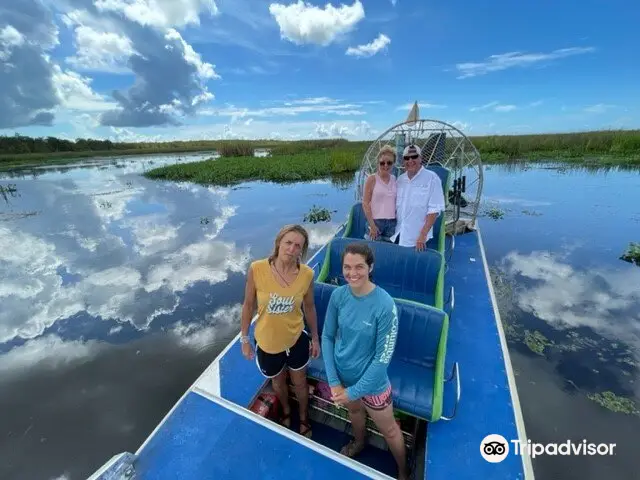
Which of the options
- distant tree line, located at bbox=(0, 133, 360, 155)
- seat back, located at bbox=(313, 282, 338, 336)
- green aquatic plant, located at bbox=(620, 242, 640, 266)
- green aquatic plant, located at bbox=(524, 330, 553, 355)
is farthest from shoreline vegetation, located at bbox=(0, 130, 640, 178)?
seat back, located at bbox=(313, 282, 338, 336)

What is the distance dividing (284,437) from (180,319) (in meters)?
3.73

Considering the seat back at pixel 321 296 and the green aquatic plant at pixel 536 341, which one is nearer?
the seat back at pixel 321 296

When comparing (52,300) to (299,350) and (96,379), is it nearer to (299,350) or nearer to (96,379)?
(96,379)

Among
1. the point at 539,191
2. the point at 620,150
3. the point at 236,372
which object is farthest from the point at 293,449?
the point at 620,150

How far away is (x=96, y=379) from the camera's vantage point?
13.1 feet

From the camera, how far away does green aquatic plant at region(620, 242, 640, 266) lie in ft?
21.8

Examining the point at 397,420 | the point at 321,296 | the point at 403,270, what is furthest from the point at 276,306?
Result: the point at 403,270

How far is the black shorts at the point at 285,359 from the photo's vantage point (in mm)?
2301

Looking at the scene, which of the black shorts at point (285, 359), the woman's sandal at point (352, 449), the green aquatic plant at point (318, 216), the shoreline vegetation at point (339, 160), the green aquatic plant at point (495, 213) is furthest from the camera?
the shoreline vegetation at point (339, 160)

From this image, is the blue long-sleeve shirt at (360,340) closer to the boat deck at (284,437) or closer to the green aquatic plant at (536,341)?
the boat deck at (284,437)

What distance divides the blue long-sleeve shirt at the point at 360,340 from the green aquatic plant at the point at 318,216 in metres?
8.88

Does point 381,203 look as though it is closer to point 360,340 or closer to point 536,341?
point 360,340

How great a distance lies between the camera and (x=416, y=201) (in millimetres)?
3838

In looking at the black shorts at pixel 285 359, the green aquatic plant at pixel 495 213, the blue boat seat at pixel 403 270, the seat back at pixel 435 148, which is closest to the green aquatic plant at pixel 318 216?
the seat back at pixel 435 148
